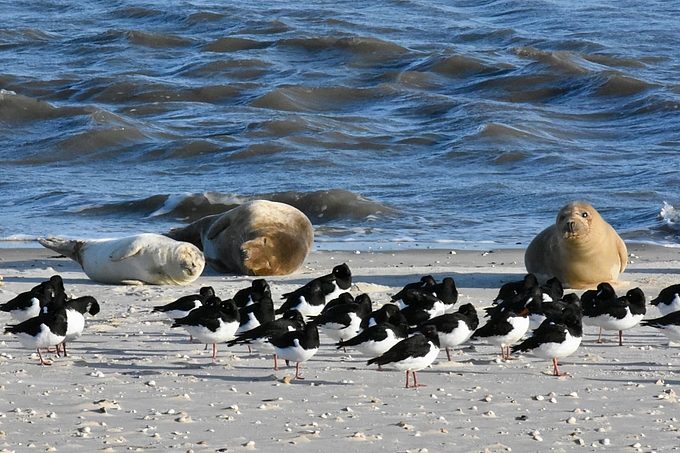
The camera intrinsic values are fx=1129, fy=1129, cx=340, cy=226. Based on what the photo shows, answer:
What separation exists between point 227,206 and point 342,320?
29.4 feet

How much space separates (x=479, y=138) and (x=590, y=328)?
521 inches

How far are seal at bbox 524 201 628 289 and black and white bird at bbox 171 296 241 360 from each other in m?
3.98

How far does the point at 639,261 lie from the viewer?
39.6ft

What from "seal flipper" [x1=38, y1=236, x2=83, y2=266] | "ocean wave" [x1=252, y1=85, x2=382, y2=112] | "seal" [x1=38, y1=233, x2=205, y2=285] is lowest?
"ocean wave" [x1=252, y1=85, x2=382, y2=112]

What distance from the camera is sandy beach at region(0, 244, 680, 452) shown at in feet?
17.7

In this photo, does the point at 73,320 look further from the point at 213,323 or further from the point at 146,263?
the point at 146,263

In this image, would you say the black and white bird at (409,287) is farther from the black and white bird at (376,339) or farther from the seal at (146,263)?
the seal at (146,263)

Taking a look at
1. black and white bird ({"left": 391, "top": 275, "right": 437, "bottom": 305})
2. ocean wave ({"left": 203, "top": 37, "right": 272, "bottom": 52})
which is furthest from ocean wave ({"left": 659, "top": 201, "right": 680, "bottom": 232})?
ocean wave ({"left": 203, "top": 37, "right": 272, "bottom": 52})

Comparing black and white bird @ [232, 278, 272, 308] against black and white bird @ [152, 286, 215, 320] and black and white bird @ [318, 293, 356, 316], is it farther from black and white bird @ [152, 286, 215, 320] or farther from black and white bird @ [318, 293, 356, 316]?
black and white bird @ [318, 293, 356, 316]

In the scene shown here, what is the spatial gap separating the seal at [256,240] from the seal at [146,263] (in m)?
0.79

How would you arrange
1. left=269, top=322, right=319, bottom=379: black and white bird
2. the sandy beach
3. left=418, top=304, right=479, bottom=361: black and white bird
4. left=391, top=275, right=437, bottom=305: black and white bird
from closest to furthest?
the sandy beach, left=269, top=322, right=319, bottom=379: black and white bird, left=418, top=304, right=479, bottom=361: black and white bird, left=391, top=275, right=437, bottom=305: black and white bird

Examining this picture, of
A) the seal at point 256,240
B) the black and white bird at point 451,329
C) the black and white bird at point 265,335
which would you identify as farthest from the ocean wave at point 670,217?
the black and white bird at point 265,335

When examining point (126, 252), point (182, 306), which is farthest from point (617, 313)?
point (126, 252)

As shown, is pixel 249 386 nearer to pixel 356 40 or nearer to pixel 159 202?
pixel 159 202
